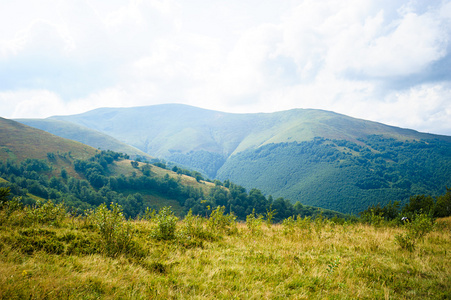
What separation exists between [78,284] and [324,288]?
586 centimetres

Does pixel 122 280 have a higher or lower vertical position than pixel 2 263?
lower

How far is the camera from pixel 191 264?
5844 mm

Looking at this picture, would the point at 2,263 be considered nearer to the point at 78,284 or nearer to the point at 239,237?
the point at 78,284

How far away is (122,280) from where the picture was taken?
4.50 meters

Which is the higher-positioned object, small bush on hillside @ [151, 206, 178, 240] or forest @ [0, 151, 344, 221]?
small bush on hillside @ [151, 206, 178, 240]

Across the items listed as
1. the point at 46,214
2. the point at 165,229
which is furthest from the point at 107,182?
the point at 165,229

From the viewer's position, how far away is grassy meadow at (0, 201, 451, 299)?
165 inches

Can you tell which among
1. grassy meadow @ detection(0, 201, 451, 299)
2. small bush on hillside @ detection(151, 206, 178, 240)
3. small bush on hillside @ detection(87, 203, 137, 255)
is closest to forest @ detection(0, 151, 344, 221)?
grassy meadow @ detection(0, 201, 451, 299)

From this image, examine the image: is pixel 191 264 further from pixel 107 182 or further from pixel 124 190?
pixel 124 190

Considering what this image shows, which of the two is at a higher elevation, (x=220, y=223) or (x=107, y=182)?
(x=220, y=223)

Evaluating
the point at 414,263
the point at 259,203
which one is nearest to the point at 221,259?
the point at 414,263

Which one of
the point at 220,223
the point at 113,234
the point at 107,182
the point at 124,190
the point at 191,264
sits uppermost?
the point at 113,234

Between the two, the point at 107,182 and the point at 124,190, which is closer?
the point at 107,182

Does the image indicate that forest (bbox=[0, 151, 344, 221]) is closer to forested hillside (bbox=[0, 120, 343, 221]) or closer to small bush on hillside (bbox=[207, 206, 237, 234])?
forested hillside (bbox=[0, 120, 343, 221])
